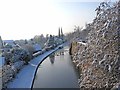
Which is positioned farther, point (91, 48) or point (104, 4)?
point (91, 48)

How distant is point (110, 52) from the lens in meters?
9.54

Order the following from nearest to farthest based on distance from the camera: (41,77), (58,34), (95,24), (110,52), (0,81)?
(110,52) < (95,24) < (0,81) < (41,77) < (58,34)

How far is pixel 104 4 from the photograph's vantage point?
1084 centimetres

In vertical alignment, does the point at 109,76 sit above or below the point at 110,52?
below

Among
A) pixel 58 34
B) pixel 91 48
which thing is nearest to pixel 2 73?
pixel 91 48

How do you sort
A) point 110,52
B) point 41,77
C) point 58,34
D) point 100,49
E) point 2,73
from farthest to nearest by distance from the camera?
point 58,34 < point 41,77 < point 2,73 < point 100,49 < point 110,52

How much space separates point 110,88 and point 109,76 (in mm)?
427

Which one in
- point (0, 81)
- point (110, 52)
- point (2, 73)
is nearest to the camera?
point (110, 52)

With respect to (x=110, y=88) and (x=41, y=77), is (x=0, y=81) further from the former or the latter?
(x=110, y=88)

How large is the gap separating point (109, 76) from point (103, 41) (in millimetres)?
1376

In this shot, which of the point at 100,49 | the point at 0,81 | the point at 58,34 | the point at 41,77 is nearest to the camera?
the point at 100,49

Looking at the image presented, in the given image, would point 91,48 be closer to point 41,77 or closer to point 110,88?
point 110,88

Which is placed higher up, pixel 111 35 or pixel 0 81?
pixel 111 35

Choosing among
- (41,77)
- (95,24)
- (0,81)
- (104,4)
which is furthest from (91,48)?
(41,77)
